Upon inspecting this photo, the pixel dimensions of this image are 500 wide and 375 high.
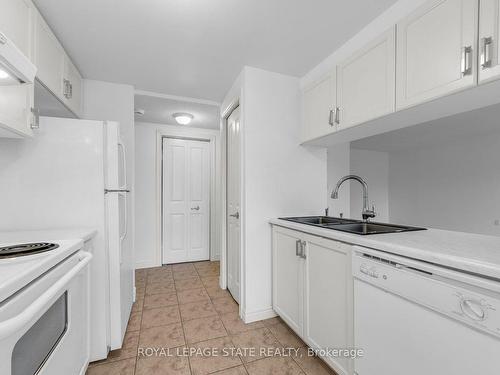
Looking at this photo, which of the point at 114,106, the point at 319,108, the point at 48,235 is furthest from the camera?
the point at 114,106

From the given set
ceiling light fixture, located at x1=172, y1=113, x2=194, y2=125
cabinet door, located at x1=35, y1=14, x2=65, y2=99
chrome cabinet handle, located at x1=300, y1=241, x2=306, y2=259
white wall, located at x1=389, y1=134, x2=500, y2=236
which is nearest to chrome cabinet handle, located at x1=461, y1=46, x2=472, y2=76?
chrome cabinet handle, located at x1=300, y1=241, x2=306, y2=259

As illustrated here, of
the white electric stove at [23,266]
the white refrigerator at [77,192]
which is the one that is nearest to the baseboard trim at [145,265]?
the white refrigerator at [77,192]

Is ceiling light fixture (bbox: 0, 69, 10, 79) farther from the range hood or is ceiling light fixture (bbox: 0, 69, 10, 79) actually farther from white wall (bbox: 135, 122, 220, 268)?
white wall (bbox: 135, 122, 220, 268)

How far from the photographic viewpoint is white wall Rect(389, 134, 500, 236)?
4762mm

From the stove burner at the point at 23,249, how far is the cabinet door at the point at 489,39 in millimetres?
2016

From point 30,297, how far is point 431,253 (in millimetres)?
1419

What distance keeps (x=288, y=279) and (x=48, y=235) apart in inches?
64.1

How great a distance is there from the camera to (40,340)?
83 cm

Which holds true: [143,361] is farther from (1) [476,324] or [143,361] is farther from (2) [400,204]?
(2) [400,204]

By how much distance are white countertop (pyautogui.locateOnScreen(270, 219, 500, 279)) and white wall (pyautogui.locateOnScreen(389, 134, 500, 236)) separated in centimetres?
515

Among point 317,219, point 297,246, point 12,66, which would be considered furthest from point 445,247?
point 12,66

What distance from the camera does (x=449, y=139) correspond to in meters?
5.08

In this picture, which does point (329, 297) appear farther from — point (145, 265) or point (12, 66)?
point (145, 265)

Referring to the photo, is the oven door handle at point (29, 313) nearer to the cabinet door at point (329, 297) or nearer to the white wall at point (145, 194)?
the cabinet door at point (329, 297)
